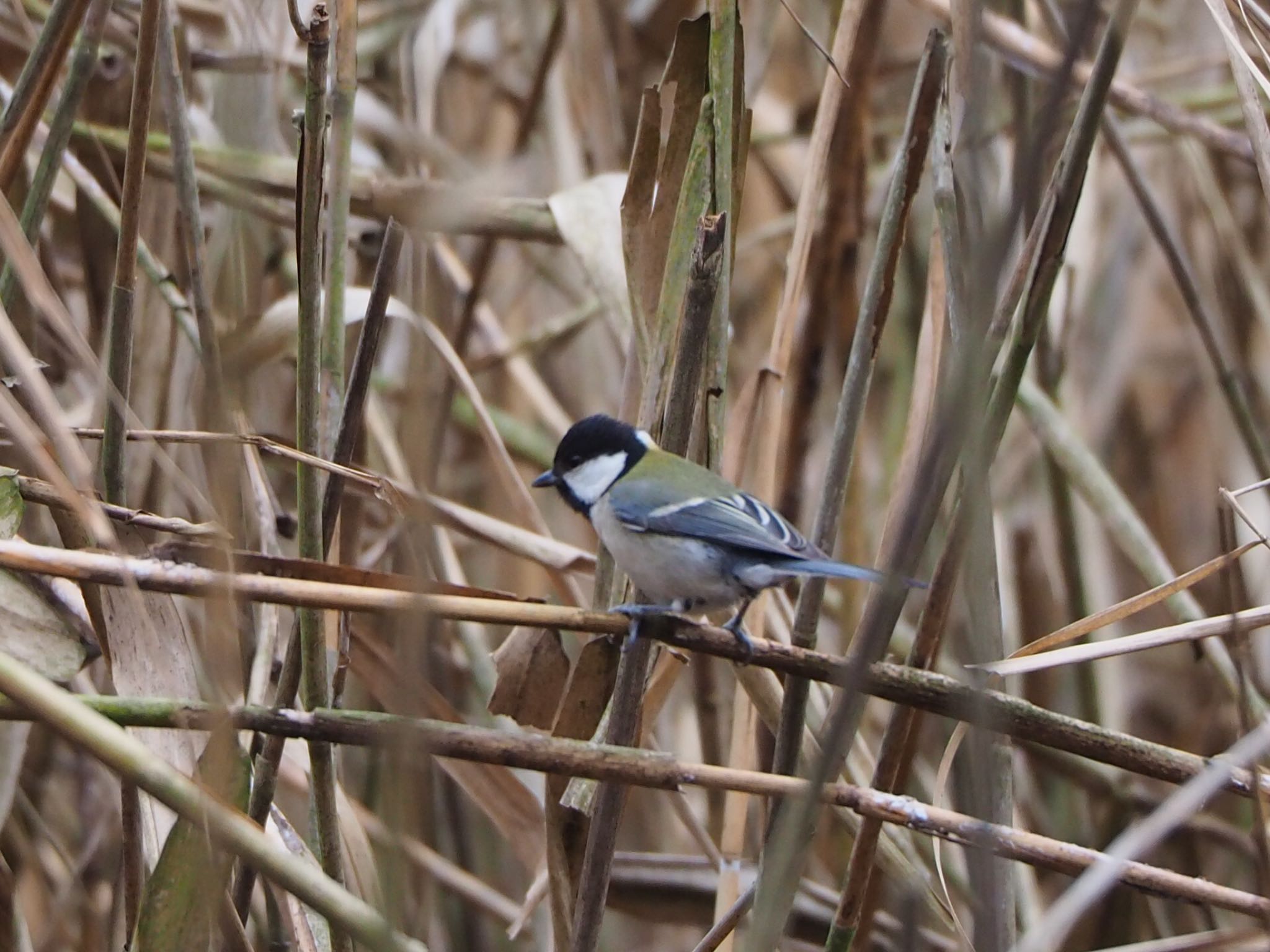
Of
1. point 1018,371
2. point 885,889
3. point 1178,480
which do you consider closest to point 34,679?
point 1018,371

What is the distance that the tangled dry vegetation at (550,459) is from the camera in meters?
0.75

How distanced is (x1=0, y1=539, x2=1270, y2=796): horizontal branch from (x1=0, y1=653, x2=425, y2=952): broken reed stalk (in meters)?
0.08

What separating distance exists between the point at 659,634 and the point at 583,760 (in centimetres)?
24

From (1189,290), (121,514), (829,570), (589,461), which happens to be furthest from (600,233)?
(1189,290)

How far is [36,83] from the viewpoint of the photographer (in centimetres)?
110

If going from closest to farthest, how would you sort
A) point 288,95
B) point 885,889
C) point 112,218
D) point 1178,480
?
point 112,218 → point 885,889 → point 288,95 → point 1178,480

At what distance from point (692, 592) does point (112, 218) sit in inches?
33.9

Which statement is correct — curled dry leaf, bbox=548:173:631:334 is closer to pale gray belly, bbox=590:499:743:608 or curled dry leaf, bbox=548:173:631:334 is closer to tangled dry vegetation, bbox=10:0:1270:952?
tangled dry vegetation, bbox=10:0:1270:952

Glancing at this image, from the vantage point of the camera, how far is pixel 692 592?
1.36m

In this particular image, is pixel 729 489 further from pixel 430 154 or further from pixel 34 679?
pixel 34 679

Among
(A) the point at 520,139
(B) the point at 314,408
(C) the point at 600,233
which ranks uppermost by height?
(A) the point at 520,139

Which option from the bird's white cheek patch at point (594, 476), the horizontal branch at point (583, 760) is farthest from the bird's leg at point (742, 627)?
Result: the bird's white cheek patch at point (594, 476)

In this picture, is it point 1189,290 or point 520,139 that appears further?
point 520,139

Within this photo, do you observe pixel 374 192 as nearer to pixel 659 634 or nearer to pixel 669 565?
pixel 669 565
